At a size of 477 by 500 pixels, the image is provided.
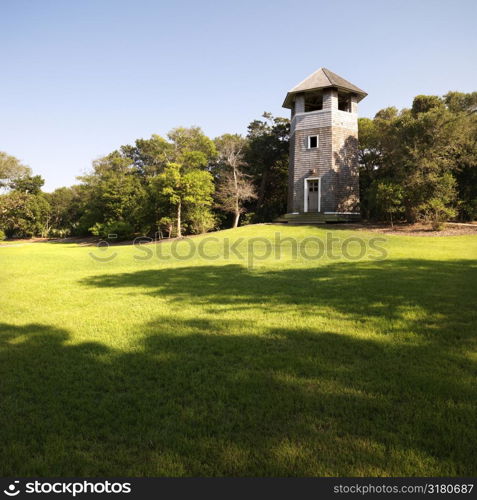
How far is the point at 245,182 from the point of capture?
30.0m

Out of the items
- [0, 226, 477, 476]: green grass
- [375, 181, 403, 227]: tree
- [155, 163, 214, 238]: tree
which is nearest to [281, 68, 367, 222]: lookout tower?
[375, 181, 403, 227]: tree

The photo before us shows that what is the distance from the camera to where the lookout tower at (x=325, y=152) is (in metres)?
Answer: 23.0

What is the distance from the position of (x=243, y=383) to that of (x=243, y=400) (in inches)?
12.2

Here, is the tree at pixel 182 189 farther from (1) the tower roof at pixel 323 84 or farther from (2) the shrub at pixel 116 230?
(1) the tower roof at pixel 323 84

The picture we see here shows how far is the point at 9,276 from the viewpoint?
9.84 meters

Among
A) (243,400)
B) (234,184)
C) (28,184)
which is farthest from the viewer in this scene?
(28,184)

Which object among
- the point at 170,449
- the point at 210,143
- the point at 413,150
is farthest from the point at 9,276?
the point at 210,143

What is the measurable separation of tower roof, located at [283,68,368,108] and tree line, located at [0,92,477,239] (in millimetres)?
3783

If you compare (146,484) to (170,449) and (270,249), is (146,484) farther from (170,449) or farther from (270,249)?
(270,249)

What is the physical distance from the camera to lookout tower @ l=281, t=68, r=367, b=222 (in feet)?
75.5

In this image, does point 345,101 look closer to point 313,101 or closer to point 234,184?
point 313,101

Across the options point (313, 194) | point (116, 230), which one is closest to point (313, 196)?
point (313, 194)

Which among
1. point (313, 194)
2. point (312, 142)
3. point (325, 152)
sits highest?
point (312, 142)

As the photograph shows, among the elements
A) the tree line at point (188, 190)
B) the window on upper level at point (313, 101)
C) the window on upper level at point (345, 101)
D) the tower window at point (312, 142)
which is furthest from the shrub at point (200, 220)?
the window on upper level at point (345, 101)
